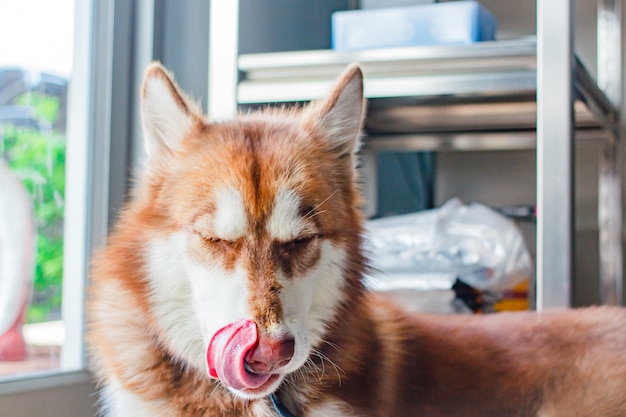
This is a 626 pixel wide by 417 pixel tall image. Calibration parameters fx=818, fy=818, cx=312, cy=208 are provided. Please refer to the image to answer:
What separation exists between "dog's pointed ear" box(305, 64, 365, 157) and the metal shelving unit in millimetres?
360

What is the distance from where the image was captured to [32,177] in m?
1.35

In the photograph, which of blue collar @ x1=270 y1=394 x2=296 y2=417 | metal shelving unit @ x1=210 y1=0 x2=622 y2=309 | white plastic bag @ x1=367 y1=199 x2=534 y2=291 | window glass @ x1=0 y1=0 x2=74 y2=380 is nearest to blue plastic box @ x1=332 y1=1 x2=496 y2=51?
metal shelving unit @ x1=210 y1=0 x2=622 y2=309

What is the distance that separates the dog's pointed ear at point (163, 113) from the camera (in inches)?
37.5

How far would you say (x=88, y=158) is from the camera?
4.69ft

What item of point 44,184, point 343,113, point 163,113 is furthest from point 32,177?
point 343,113

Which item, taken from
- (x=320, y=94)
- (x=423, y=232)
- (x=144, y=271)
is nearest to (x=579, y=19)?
(x=423, y=232)

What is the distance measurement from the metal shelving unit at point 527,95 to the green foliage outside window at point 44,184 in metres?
0.33

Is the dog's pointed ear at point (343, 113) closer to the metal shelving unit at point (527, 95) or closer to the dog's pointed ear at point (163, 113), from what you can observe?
the dog's pointed ear at point (163, 113)

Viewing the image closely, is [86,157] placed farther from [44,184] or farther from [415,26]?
[415,26]

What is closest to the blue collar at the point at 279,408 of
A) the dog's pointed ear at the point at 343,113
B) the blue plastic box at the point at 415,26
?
the dog's pointed ear at the point at 343,113

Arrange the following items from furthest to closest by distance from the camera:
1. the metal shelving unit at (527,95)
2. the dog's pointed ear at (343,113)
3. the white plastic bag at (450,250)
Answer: the white plastic bag at (450,250) → the metal shelving unit at (527,95) → the dog's pointed ear at (343,113)

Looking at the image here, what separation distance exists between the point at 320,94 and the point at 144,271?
1.97ft

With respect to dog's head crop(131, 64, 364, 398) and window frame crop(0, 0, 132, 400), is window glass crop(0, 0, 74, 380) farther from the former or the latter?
dog's head crop(131, 64, 364, 398)

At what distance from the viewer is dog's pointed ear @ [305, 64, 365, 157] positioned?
3.20 ft
